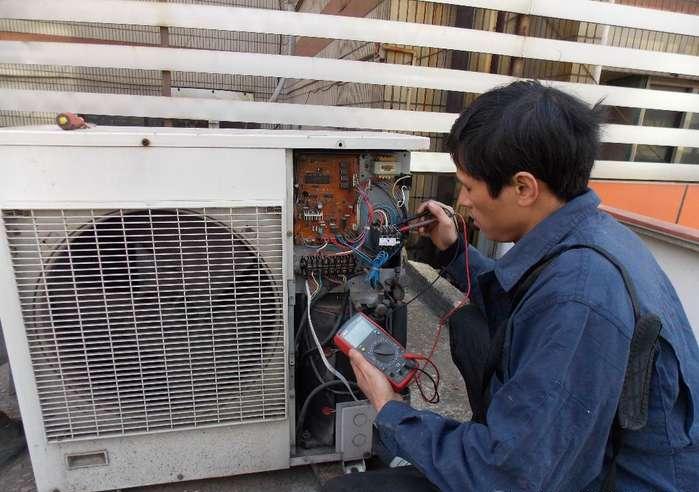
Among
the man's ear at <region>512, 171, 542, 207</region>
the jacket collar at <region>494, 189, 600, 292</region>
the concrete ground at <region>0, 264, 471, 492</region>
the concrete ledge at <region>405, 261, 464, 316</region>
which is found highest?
the man's ear at <region>512, 171, 542, 207</region>

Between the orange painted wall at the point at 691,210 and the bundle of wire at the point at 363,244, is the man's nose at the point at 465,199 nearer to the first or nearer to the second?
the bundle of wire at the point at 363,244

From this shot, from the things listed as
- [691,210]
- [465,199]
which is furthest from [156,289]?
[691,210]

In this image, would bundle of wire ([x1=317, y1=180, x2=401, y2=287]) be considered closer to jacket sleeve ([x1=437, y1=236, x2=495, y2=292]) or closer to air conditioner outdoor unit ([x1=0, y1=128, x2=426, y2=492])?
air conditioner outdoor unit ([x1=0, y1=128, x2=426, y2=492])

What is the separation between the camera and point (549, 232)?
93 cm

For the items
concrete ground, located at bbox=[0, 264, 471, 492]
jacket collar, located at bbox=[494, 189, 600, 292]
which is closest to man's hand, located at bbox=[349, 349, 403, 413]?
jacket collar, located at bbox=[494, 189, 600, 292]

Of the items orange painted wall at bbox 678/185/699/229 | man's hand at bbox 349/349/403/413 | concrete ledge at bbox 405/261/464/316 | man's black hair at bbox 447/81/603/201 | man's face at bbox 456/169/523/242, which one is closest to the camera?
man's black hair at bbox 447/81/603/201

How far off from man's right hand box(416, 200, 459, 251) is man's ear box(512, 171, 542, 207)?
1.88ft

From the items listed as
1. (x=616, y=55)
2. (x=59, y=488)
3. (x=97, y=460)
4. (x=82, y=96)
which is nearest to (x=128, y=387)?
(x=97, y=460)

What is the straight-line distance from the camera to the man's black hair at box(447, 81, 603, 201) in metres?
0.87

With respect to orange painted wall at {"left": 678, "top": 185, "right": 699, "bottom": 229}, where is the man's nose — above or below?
above

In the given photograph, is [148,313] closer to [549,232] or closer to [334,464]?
[334,464]

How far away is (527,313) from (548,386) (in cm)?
15

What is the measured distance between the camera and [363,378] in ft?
3.92

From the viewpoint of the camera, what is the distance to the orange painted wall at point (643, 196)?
3.02m
